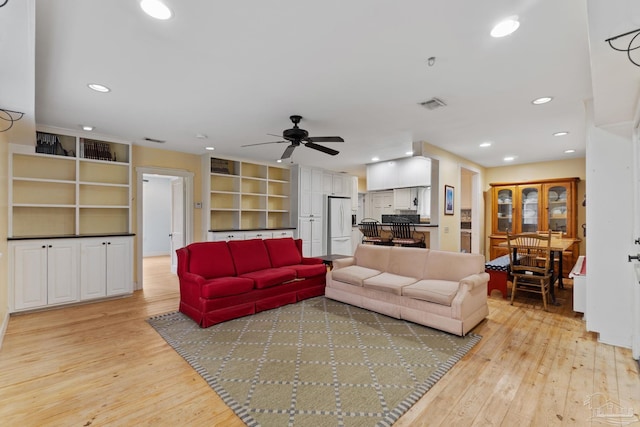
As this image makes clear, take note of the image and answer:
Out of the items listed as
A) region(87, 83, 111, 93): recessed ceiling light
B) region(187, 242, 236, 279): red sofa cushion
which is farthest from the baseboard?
region(87, 83, 111, 93): recessed ceiling light

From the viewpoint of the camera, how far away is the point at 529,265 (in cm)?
420

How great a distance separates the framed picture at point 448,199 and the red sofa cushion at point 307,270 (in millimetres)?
2493

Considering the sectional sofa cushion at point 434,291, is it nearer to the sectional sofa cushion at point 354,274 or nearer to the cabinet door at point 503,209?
the sectional sofa cushion at point 354,274

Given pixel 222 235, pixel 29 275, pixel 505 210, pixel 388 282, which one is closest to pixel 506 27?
pixel 388 282

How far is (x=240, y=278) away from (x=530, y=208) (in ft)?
20.6

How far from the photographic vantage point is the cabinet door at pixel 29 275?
3.66 metres

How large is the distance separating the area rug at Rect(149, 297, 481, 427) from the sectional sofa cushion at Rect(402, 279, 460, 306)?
33cm

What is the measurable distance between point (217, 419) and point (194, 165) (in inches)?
195

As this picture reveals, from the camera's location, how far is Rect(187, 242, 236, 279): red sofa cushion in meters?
3.74

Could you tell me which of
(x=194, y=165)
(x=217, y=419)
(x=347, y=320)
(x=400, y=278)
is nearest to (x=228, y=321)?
(x=347, y=320)

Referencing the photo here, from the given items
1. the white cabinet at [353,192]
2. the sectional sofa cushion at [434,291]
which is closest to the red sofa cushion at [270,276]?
the sectional sofa cushion at [434,291]

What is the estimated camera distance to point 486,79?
103 inches

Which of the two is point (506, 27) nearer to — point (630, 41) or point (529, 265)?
point (630, 41)

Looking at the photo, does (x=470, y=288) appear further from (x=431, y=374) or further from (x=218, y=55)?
(x=218, y=55)
